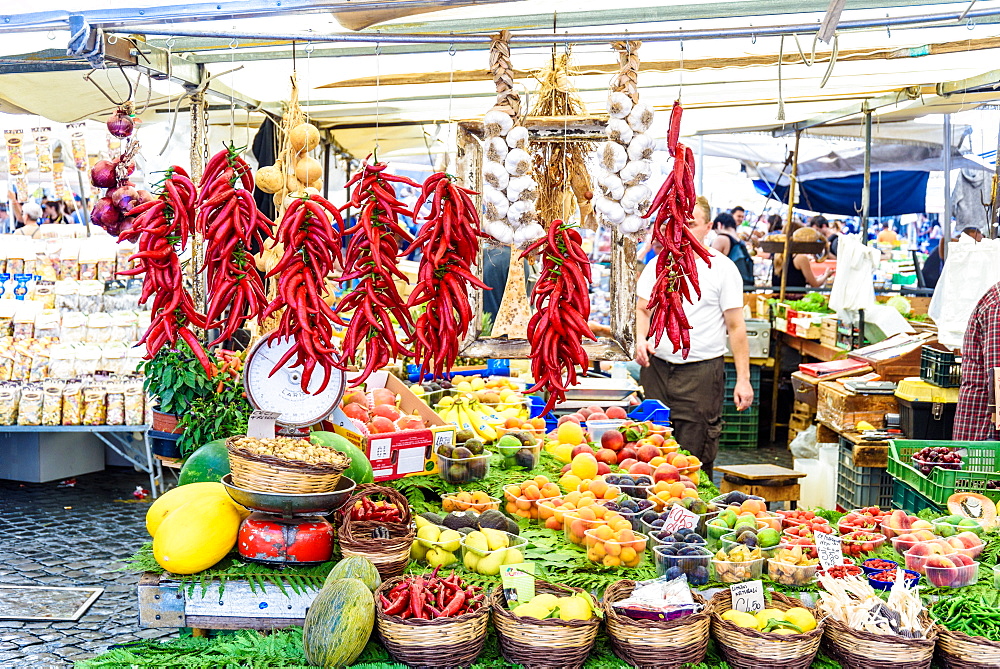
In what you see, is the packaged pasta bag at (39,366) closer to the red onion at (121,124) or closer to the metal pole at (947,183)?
the red onion at (121,124)

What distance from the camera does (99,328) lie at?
7.38 metres

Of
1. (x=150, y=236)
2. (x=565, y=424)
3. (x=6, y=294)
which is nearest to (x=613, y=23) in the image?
(x=150, y=236)

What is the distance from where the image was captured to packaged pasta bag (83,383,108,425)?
6.89 m

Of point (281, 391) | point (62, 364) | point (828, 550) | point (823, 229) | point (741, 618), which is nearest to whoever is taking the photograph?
point (741, 618)

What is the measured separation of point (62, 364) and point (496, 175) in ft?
17.0

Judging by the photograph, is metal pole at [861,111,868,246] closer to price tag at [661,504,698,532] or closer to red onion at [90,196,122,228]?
price tag at [661,504,698,532]

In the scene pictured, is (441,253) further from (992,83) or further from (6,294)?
(6,294)

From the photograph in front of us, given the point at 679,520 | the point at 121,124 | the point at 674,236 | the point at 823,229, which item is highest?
the point at 823,229

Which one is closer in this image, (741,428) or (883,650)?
(883,650)

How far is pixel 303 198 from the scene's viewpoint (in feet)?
10.2

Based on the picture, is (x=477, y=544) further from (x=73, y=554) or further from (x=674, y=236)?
(x=73, y=554)

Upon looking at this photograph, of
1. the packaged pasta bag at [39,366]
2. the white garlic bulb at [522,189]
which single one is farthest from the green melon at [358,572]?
the packaged pasta bag at [39,366]

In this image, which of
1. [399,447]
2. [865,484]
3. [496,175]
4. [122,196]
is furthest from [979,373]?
[122,196]

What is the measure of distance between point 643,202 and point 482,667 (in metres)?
1.59
